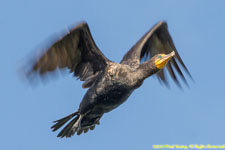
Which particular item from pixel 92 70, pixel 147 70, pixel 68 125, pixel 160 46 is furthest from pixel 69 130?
pixel 160 46

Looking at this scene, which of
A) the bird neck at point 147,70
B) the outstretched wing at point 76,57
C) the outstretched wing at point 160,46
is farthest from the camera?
the outstretched wing at point 160,46

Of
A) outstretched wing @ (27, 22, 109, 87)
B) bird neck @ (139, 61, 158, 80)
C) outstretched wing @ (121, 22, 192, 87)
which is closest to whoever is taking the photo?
outstretched wing @ (27, 22, 109, 87)

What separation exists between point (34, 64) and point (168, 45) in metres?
3.95

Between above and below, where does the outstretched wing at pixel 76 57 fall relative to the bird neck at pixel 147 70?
above

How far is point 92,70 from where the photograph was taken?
1000 centimetres

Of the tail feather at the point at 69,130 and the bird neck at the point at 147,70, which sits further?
the tail feather at the point at 69,130

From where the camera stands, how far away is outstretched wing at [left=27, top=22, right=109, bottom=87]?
912 centimetres

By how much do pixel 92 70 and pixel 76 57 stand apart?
0.44 m

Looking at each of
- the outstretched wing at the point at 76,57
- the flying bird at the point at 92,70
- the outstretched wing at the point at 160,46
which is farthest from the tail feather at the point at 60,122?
the outstretched wing at the point at 160,46

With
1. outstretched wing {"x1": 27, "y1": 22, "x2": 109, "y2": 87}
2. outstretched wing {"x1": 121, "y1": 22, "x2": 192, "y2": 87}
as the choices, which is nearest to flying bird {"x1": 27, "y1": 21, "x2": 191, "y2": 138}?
outstretched wing {"x1": 27, "y1": 22, "x2": 109, "y2": 87}

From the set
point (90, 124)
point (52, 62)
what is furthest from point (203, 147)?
point (52, 62)

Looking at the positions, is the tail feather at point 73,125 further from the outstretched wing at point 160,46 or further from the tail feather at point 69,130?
the outstretched wing at point 160,46

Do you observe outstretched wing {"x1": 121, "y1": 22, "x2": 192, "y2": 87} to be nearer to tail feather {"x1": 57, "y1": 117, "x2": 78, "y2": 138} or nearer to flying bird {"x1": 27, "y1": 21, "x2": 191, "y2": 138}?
flying bird {"x1": 27, "y1": 21, "x2": 191, "y2": 138}

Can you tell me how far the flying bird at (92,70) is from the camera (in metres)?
9.23
